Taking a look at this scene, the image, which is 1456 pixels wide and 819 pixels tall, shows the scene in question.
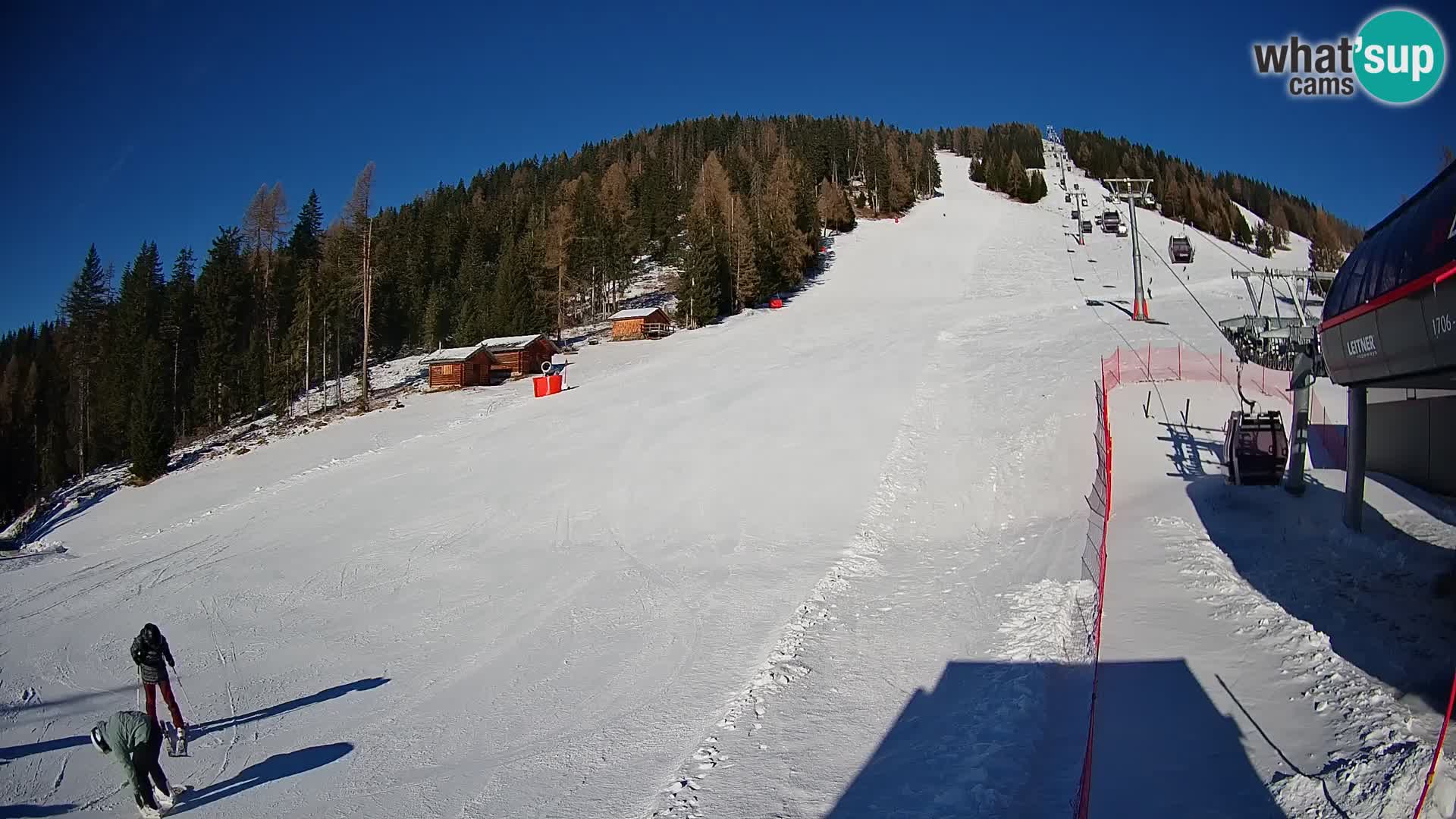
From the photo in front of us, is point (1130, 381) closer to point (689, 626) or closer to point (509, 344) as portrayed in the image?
point (689, 626)

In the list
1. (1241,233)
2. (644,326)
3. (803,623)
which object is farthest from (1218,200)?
(803,623)

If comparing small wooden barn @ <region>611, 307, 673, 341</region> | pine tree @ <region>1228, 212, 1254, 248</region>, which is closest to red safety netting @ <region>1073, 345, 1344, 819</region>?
small wooden barn @ <region>611, 307, 673, 341</region>

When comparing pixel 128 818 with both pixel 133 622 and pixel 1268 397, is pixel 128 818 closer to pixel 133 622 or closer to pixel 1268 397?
pixel 133 622

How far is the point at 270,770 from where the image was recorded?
24.6ft

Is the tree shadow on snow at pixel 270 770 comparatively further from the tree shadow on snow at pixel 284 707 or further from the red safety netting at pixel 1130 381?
the red safety netting at pixel 1130 381

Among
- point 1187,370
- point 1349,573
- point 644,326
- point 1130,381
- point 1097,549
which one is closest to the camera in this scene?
point 1349,573

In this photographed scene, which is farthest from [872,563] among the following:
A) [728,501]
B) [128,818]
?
[128,818]

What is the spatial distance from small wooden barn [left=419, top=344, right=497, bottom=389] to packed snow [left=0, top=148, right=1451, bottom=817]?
46.4 ft

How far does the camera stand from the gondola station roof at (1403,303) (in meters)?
6.44

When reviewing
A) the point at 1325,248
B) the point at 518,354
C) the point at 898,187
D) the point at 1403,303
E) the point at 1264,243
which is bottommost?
the point at 1403,303

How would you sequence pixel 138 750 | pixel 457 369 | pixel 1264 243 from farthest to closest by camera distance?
pixel 1264 243
pixel 457 369
pixel 138 750

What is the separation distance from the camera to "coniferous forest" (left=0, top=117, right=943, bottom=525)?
5069 centimetres

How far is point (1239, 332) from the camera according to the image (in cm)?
2927

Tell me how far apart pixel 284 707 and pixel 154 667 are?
4.67 feet
